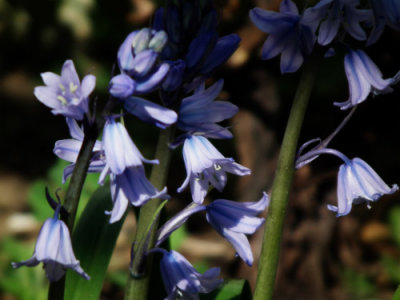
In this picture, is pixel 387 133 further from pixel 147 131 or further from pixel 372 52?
pixel 147 131

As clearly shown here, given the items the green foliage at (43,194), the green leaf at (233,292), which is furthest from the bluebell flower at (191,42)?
the green foliage at (43,194)

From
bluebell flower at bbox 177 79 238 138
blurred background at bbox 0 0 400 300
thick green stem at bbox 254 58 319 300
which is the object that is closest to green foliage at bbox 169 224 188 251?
blurred background at bbox 0 0 400 300

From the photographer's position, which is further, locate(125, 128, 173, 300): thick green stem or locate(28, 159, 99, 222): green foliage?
locate(28, 159, 99, 222): green foliage

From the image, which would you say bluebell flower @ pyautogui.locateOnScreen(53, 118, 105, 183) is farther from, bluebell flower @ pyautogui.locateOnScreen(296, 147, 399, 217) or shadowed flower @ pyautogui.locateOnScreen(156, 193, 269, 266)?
bluebell flower @ pyautogui.locateOnScreen(296, 147, 399, 217)

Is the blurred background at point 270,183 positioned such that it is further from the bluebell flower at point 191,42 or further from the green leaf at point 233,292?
the bluebell flower at point 191,42

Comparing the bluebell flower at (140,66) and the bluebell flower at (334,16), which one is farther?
the bluebell flower at (334,16)

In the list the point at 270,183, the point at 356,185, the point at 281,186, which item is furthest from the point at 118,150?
the point at 270,183

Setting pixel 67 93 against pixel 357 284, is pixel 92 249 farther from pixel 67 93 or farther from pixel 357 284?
pixel 357 284
